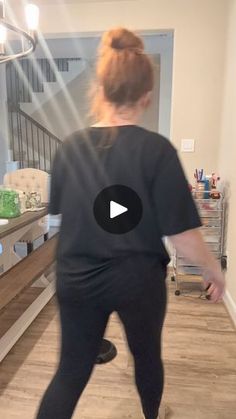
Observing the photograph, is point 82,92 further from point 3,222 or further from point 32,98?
point 3,222

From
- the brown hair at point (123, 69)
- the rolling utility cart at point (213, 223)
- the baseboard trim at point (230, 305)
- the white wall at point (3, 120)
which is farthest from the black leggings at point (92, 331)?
the white wall at point (3, 120)

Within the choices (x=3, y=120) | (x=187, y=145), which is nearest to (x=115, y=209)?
(x=187, y=145)

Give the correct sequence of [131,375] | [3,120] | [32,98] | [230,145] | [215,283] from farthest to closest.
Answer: [32,98]
[3,120]
[230,145]
[131,375]
[215,283]

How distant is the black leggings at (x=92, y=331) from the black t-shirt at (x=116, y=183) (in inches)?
3.7

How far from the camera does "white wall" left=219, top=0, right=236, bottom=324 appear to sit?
2.59 metres

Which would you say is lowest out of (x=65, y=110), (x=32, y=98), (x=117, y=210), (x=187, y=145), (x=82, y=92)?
(x=117, y=210)

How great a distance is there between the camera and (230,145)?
8.80 ft

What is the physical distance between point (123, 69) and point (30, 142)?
5.61 m

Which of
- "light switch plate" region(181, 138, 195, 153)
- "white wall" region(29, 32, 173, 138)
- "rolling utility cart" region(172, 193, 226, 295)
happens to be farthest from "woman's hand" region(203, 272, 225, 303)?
"white wall" region(29, 32, 173, 138)

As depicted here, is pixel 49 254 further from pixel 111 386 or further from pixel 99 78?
pixel 99 78

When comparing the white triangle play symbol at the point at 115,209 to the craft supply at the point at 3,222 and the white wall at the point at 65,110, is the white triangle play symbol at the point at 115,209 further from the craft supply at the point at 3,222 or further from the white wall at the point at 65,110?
the white wall at the point at 65,110

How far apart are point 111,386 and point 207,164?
81.8 inches

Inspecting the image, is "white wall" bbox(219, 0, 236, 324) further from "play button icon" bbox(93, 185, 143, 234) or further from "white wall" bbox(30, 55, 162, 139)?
"white wall" bbox(30, 55, 162, 139)

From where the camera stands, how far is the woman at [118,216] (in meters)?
0.91
